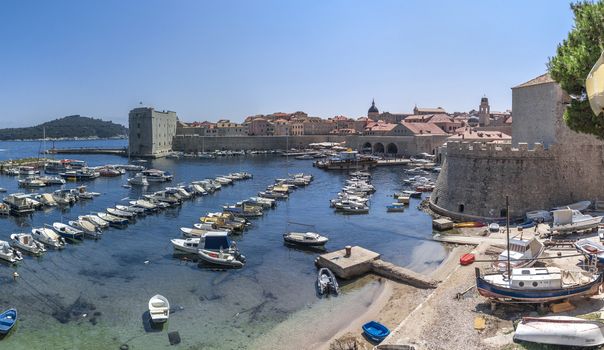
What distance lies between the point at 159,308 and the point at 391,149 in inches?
3405

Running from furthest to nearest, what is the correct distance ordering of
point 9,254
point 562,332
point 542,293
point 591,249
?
point 9,254 → point 591,249 → point 542,293 → point 562,332

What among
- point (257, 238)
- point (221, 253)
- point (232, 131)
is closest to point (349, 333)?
point (221, 253)

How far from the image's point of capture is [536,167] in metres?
30.0

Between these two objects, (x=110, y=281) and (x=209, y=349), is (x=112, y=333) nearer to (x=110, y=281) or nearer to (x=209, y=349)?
(x=209, y=349)

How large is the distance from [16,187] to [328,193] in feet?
132

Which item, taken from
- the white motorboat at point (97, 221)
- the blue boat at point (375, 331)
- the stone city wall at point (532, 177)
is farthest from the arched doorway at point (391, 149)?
the blue boat at point (375, 331)

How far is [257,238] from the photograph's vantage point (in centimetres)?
3195

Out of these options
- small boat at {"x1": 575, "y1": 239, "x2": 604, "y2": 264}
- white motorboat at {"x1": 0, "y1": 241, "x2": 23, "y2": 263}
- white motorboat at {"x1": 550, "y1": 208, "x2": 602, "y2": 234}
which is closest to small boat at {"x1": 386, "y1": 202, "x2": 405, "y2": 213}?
white motorboat at {"x1": 550, "y1": 208, "x2": 602, "y2": 234}

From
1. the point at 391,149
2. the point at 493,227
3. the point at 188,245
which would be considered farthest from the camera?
the point at 391,149

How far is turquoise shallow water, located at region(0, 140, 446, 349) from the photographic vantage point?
17.6m

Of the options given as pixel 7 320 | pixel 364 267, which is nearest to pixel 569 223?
pixel 364 267

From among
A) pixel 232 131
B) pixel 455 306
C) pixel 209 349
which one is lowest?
pixel 209 349

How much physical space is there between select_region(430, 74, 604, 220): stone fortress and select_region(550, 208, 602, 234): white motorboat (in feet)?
16.0

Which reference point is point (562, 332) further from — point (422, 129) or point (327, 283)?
point (422, 129)
